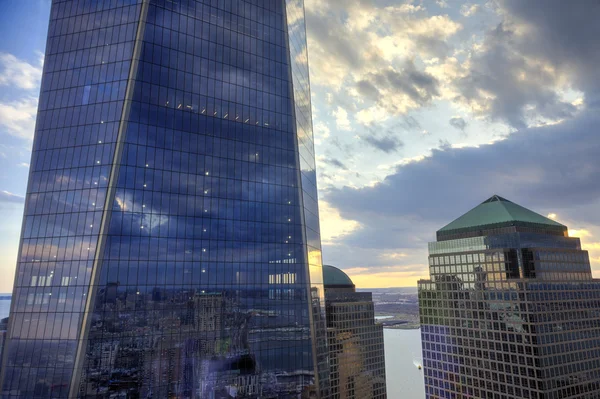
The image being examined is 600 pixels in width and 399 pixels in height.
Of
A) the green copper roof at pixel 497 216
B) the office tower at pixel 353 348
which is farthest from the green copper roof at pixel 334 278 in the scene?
the green copper roof at pixel 497 216

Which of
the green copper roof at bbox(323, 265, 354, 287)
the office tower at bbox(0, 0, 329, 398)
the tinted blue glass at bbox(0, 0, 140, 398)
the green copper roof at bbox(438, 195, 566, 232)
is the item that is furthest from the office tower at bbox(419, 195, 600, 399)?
the tinted blue glass at bbox(0, 0, 140, 398)

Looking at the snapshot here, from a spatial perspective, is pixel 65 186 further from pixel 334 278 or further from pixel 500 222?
pixel 334 278

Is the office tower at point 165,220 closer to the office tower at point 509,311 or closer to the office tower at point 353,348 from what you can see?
the office tower at point 509,311

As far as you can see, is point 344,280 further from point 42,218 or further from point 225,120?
point 42,218

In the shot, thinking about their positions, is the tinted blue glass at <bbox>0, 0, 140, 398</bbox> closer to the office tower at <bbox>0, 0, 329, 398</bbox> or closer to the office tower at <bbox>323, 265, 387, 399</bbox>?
the office tower at <bbox>0, 0, 329, 398</bbox>

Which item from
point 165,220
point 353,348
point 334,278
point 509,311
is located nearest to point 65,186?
point 165,220

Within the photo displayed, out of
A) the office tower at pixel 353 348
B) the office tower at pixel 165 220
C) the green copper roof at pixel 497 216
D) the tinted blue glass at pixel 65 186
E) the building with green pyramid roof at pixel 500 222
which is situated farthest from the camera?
the office tower at pixel 353 348

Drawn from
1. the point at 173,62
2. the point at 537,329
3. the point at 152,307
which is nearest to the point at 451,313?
the point at 537,329

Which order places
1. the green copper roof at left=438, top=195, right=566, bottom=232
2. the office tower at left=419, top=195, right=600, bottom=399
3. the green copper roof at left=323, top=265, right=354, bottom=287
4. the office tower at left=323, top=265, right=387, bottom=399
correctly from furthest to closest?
1. the green copper roof at left=323, top=265, right=354, bottom=287
2. the office tower at left=323, top=265, right=387, bottom=399
3. the green copper roof at left=438, top=195, right=566, bottom=232
4. the office tower at left=419, top=195, right=600, bottom=399
